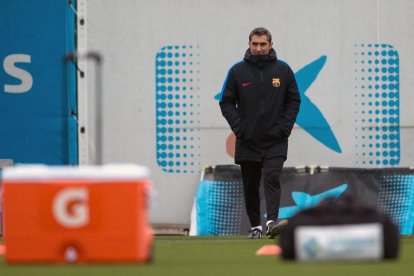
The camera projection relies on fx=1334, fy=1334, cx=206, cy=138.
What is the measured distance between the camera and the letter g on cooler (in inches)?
220

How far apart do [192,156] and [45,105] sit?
152 centimetres

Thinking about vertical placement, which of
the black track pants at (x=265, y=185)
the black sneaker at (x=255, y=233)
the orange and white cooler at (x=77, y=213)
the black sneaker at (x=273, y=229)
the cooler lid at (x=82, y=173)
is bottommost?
the black sneaker at (x=255, y=233)

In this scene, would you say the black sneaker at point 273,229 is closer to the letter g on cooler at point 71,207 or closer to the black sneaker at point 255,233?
the black sneaker at point 255,233

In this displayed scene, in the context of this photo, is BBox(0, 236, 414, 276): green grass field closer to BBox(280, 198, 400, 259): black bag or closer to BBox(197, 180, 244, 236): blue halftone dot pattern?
BBox(280, 198, 400, 259): black bag

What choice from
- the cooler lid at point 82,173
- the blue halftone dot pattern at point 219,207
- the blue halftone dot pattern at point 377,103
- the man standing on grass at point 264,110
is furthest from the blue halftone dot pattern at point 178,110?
the cooler lid at point 82,173

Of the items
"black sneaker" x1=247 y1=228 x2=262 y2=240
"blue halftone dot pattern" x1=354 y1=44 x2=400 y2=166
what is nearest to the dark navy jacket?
"black sneaker" x1=247 y1=228 x2=262 y2=240

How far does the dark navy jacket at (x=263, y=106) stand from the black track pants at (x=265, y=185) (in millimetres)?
91

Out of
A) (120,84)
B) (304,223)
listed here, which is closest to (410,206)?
(120,84)

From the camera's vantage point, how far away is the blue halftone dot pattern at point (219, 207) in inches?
513

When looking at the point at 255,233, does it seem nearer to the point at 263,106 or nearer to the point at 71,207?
the point at 263,106

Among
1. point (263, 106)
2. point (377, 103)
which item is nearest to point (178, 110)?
point (377, 103)

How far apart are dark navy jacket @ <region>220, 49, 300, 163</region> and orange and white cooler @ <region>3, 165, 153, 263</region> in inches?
210

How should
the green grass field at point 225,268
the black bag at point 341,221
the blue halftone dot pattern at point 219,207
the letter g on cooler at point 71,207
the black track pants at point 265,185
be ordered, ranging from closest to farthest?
1. the green grass field at point 225,268
2. the letter g on cooler at point 71,207
3. the black bag at point 341,221
4. the black track pants at point 265,185
5. the blue halftone dot pattern at point 219,207

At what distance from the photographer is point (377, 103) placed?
43.0 ft
